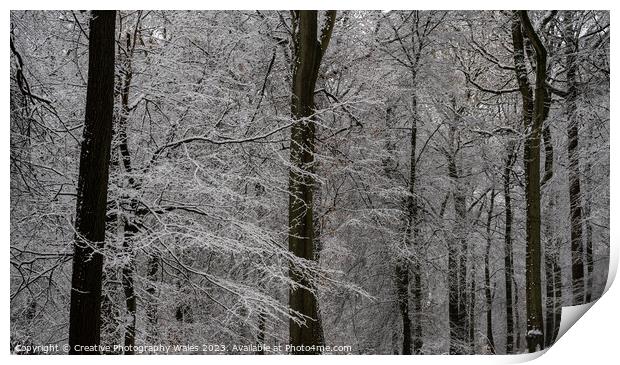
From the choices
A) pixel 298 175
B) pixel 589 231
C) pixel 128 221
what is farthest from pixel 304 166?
pixel 589 231

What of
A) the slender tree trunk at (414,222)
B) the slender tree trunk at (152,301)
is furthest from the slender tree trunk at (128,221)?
the slender tree trunk at (414,222)

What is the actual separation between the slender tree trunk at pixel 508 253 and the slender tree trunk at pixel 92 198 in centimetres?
432

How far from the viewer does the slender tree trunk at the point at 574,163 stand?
6.18 meters

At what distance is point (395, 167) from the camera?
6711mm

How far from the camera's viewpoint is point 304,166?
20.0 feet

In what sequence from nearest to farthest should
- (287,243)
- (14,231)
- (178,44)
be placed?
(14,231)
(287,243)
(178,44)

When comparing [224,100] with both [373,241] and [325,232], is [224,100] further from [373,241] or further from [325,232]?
[373,241]

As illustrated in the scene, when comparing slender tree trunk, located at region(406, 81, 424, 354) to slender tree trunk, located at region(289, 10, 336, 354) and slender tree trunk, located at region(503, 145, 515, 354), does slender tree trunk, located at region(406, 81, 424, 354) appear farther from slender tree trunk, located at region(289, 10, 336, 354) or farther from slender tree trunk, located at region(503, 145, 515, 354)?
slender tree trunk, located at region(289, 10, 336, 354)

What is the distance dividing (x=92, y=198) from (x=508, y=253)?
4.83 metres

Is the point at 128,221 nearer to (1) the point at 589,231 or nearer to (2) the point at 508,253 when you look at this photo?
(2) the point at 508,253

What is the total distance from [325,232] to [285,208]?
20.6 inches

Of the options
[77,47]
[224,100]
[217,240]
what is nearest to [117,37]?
[77,47]

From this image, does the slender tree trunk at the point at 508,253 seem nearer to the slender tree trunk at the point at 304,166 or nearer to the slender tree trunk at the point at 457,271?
the slender tree trunk at the point at 457,271

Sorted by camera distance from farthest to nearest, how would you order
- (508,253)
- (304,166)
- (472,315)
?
(472,315) < (508,253) < (304,166)
